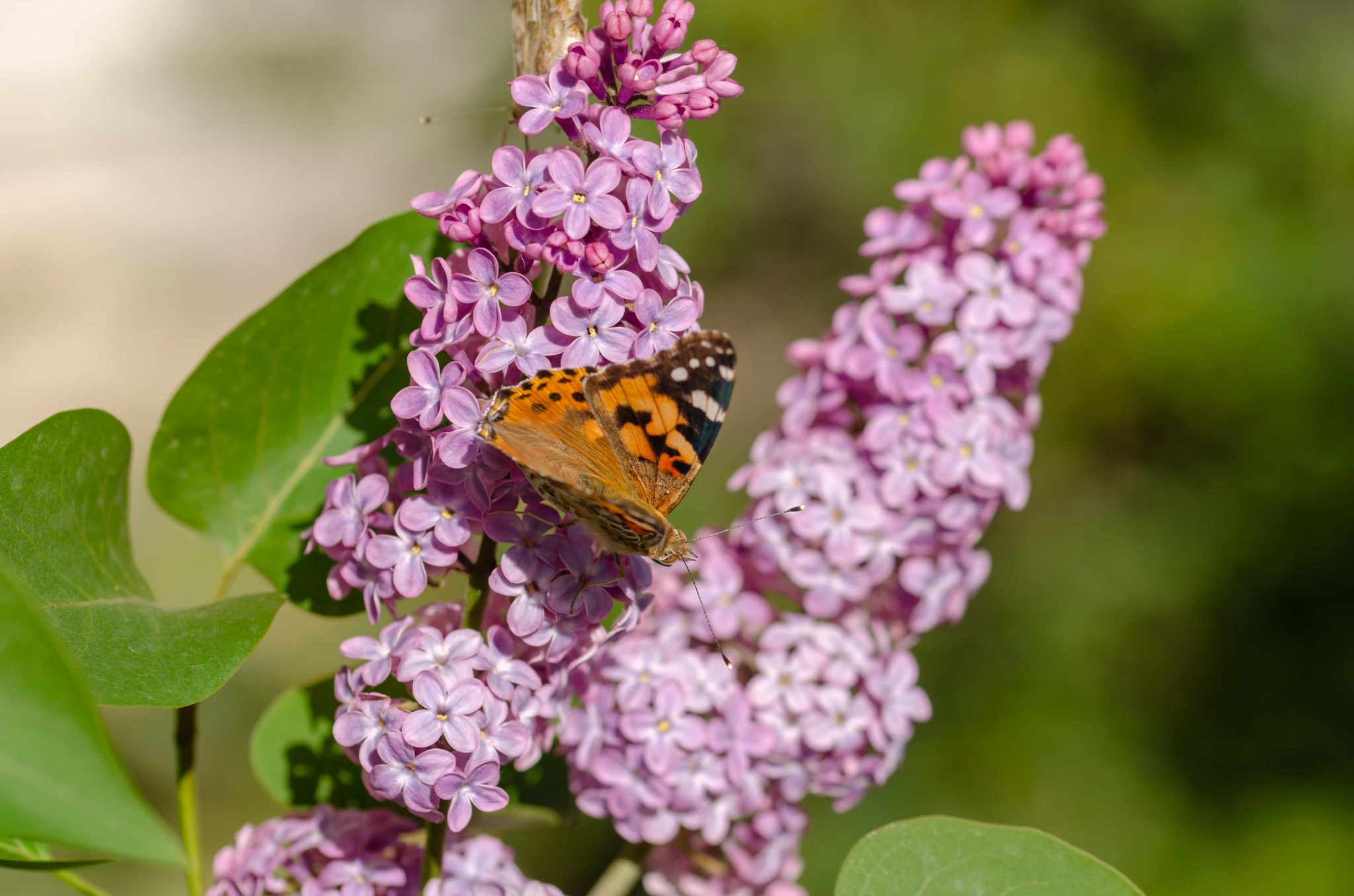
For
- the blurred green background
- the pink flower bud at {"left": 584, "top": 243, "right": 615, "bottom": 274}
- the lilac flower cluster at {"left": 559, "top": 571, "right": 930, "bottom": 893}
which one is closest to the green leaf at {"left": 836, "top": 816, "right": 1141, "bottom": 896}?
the lilac flower cluster at {"left": 559, "top": 571, "right": 930, "bottom": 893}

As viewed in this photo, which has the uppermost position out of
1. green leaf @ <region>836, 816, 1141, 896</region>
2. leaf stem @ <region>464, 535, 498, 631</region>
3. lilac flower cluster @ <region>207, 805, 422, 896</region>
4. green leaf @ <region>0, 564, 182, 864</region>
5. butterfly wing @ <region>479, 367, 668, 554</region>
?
butterfly wing @ <region>479, 367, 668, 554</region>

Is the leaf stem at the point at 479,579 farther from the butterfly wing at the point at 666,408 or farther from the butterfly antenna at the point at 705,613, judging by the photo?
the butterfly antenna at the point at 705,613

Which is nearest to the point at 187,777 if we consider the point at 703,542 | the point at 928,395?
the point at 703,542

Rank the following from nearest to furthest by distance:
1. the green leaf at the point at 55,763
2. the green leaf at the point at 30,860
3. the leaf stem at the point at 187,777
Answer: the green leaf at the point at 55,763 < the green leaf at the point at 30,860 < the leaf stem at the point at 187,777

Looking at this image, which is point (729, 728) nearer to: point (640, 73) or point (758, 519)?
point (758, 519)

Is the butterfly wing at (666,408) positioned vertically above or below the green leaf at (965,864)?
above

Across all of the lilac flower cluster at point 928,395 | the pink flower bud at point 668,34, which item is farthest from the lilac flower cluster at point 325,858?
the pink flower bud at point 668,34

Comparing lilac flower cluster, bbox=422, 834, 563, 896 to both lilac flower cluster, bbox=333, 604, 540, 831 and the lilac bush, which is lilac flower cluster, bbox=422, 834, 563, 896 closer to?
the lilac bush
